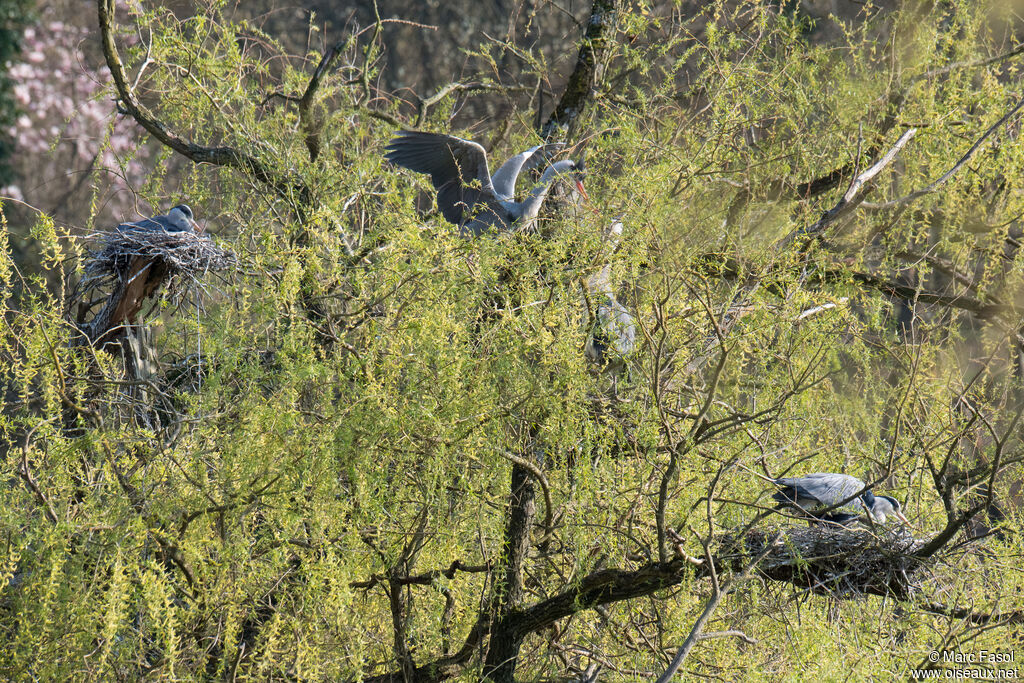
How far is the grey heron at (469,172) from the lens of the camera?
3.15 meters

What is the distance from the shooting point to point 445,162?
3570mm

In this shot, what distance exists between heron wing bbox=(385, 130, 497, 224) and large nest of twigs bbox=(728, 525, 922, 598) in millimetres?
1556

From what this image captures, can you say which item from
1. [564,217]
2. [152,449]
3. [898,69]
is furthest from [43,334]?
[898,69]

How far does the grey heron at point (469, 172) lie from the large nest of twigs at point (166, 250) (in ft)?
2.32

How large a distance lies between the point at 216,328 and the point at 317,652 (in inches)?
31.3

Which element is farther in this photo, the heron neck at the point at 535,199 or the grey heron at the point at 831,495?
the heron neck at the point at 535,199

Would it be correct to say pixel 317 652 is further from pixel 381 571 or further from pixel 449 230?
pixel 449 230

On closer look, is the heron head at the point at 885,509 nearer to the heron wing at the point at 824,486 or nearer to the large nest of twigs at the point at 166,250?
the heron wing at the point at 824,486

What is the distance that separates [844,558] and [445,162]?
6.50 feet

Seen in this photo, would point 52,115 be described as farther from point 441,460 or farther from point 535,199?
point 441,460

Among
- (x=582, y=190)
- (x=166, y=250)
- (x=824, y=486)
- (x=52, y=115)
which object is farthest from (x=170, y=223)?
(x=52, y=115)

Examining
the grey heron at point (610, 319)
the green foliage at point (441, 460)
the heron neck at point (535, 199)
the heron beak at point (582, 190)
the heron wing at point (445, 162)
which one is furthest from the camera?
the heron wing at point (445, 162)

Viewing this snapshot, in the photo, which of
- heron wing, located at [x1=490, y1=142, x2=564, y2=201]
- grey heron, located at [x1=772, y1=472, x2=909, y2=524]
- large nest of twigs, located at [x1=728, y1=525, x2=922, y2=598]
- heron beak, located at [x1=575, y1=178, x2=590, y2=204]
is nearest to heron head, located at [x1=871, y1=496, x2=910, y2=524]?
grey heron, located at [x1=772, y1=472, x2=909, y2=524]

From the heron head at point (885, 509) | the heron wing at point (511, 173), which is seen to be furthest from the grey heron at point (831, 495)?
the heron wing at point (511, 173)
